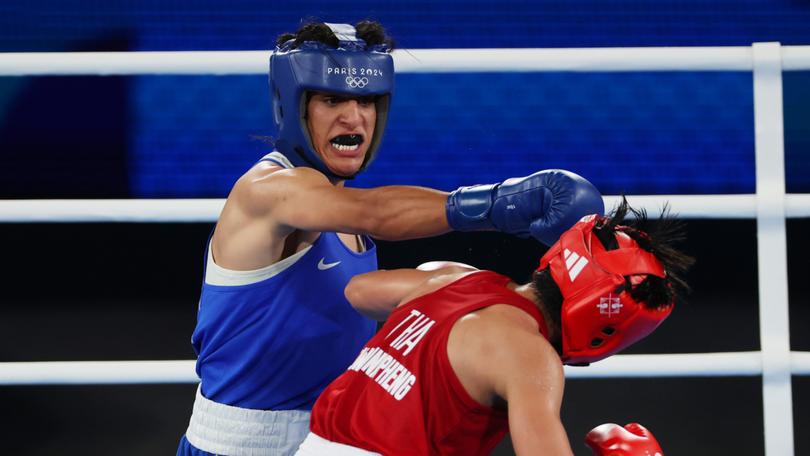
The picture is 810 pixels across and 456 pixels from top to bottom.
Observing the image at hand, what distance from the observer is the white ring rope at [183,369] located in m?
3.03

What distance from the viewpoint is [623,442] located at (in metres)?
1.98

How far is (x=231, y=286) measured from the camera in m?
2.38

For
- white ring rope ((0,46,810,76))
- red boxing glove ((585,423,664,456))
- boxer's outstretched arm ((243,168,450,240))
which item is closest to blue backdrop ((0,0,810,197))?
white ring rope ((0,46,810,76))

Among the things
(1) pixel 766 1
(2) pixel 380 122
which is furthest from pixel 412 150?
(2) pixel 380 122

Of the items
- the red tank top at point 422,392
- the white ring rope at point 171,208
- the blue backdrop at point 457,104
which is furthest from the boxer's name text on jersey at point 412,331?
the blue backdrop at point 457,104

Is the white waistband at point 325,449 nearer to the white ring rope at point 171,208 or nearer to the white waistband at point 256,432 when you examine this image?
the white waistband at point 256,432

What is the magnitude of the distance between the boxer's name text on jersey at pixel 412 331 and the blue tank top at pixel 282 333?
41 centimetres

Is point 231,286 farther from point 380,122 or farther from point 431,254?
point 431,254

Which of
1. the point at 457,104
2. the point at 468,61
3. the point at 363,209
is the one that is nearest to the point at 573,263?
the point at 363,209

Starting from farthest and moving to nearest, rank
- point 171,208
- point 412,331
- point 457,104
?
point 457,104 < point 171,208 < point 412,331

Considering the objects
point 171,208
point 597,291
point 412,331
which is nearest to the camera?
point 597,291

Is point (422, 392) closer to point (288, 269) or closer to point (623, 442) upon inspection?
point (623, 442)

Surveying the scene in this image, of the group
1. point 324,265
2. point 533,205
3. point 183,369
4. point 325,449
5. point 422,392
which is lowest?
point 183,369

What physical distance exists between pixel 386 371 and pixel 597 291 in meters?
0.41
